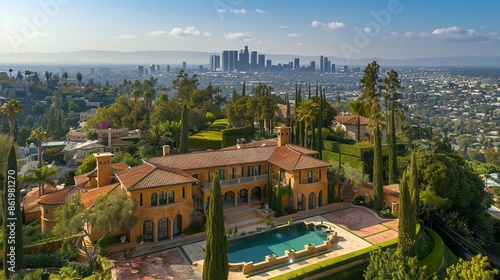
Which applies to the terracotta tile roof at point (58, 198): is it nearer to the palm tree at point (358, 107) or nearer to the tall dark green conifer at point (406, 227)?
the tall dark green conifer at point (406, 227)

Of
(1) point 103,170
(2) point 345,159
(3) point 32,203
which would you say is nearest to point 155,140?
(1) point 103,170

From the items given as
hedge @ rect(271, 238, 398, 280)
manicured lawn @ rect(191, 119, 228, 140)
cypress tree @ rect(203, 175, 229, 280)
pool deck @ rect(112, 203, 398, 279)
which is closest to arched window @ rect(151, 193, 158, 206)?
pool deck @ rect(112, 203, 398, 279)

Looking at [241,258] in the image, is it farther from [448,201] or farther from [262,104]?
[262,104]

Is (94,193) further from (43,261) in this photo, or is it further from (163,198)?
(43,261)

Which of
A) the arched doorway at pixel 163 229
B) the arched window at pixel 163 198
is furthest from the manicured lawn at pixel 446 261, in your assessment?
the arched window at pixel 163 198

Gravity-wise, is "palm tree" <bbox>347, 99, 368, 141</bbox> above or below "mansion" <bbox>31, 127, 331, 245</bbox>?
above

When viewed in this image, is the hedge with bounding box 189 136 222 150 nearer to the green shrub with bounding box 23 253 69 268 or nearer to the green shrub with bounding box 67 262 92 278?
the green shrub with bounding box 23 253 69 268
